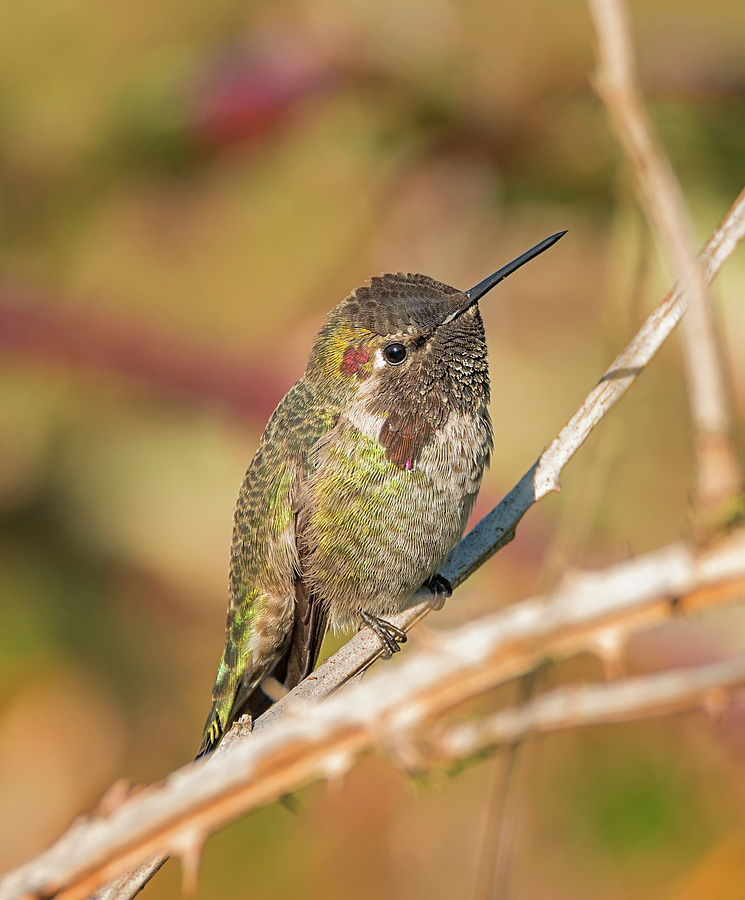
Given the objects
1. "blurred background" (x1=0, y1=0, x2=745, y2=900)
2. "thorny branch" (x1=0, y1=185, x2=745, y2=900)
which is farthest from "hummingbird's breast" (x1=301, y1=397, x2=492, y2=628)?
"blurred background" (x1=0, y1=0, x2=745, y2=900)

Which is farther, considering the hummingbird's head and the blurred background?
the blurred background

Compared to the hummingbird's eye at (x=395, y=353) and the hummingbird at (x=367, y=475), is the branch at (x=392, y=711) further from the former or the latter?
the hummingbird's eye at (x=395, y=353)

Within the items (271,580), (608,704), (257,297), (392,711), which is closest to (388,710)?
(392,711)

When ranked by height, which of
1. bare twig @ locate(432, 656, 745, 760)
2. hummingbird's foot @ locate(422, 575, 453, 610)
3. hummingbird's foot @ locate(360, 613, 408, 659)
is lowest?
bare twig @ locate(432, 656, 745, 760)

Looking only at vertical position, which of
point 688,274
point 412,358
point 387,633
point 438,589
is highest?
point 412,358

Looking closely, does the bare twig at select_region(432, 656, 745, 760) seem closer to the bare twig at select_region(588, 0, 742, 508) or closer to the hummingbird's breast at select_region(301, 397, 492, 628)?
the bare twig at select_region(588, 0, 742, 508)

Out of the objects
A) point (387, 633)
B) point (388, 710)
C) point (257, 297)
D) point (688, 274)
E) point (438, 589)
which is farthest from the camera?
point (257, 297)

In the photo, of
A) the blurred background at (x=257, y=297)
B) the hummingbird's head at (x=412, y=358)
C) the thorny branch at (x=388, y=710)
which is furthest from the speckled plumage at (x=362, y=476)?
the blurred background at (x=257, y=297)

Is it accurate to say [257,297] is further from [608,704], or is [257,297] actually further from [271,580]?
[608,704]
